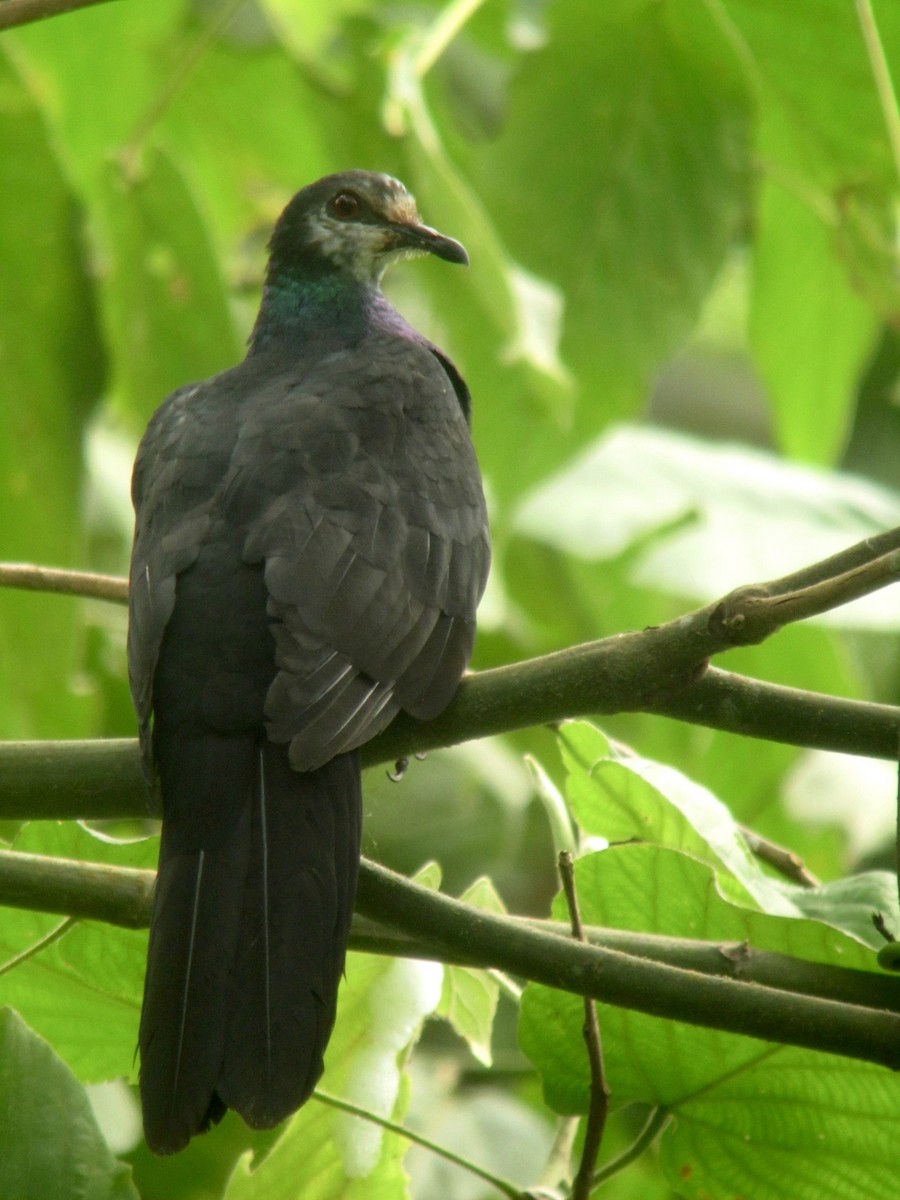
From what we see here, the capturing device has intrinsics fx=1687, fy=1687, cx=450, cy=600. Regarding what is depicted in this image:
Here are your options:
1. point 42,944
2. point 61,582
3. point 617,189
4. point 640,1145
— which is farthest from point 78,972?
point 617,189

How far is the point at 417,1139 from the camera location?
6.94 feet

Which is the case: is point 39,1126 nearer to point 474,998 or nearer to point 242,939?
point 242,939

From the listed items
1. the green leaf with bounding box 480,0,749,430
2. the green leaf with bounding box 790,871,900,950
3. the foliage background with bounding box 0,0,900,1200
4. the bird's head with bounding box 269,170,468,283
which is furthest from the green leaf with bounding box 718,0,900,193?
the green leaf with bounding box 790,871,900,950

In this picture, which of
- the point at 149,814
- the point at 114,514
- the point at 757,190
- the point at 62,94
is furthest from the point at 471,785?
the point at 149,814

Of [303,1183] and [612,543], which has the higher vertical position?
[303,1183]

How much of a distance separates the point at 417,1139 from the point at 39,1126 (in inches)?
18.3

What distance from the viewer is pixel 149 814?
2293 mm

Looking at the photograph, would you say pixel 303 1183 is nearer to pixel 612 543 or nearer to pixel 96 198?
pixel 612 543

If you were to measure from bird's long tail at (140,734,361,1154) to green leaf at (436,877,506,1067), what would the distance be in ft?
0.75

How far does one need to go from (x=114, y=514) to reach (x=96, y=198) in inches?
42.8

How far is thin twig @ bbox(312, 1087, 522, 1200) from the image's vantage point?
2066 millimetres

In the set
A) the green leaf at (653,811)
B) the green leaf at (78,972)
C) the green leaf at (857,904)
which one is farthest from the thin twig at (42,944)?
the green leaf at (857,904)

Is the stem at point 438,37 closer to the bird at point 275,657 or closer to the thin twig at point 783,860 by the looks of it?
the bird at point 275,657

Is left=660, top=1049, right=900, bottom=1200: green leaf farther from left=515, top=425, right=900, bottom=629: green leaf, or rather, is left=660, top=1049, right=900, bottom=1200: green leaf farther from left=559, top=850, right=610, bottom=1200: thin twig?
left=515, top=425, right=900, bottom=629: green leaf
